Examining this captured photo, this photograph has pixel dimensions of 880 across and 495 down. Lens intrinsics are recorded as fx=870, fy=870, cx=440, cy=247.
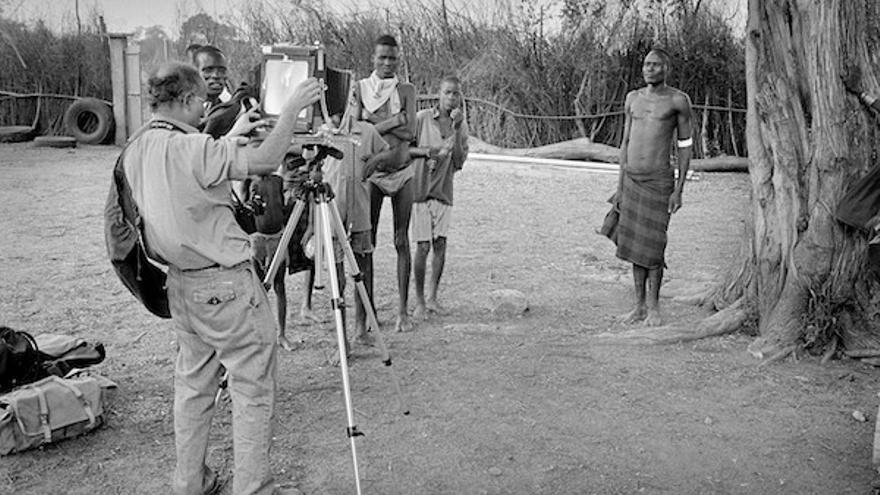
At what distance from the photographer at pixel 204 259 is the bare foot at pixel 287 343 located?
1.70 meters

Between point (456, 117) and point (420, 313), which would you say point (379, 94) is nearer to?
point (456, 117)

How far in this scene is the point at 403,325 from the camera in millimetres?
5094

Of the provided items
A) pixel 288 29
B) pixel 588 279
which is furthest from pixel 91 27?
pixel 588 279

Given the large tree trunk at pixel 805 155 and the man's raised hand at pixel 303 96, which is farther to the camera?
the large tree trunk at pixel 805 155

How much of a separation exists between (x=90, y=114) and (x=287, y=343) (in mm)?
12240

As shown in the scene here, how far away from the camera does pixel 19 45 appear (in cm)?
1569

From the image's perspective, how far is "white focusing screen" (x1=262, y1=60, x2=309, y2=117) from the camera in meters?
3.04

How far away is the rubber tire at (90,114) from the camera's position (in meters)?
14.9

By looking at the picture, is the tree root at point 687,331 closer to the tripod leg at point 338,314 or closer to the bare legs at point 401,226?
the bare legs at point 401,226

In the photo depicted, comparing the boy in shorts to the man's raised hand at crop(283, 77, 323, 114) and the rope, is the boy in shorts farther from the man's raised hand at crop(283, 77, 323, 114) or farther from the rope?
the rope

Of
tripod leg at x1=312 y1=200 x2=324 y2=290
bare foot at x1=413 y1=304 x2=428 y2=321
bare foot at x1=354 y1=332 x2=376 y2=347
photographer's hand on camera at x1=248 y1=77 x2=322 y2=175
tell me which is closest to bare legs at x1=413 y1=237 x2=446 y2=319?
bare foot at x1=413 y1=304 x2=428 y2=321

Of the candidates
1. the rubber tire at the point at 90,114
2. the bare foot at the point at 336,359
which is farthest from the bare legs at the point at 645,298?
the rubber tire at the point at 90,114

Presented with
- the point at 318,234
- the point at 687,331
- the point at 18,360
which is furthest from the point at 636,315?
the point at 18,360

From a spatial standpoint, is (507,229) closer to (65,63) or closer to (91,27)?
(65,63)
